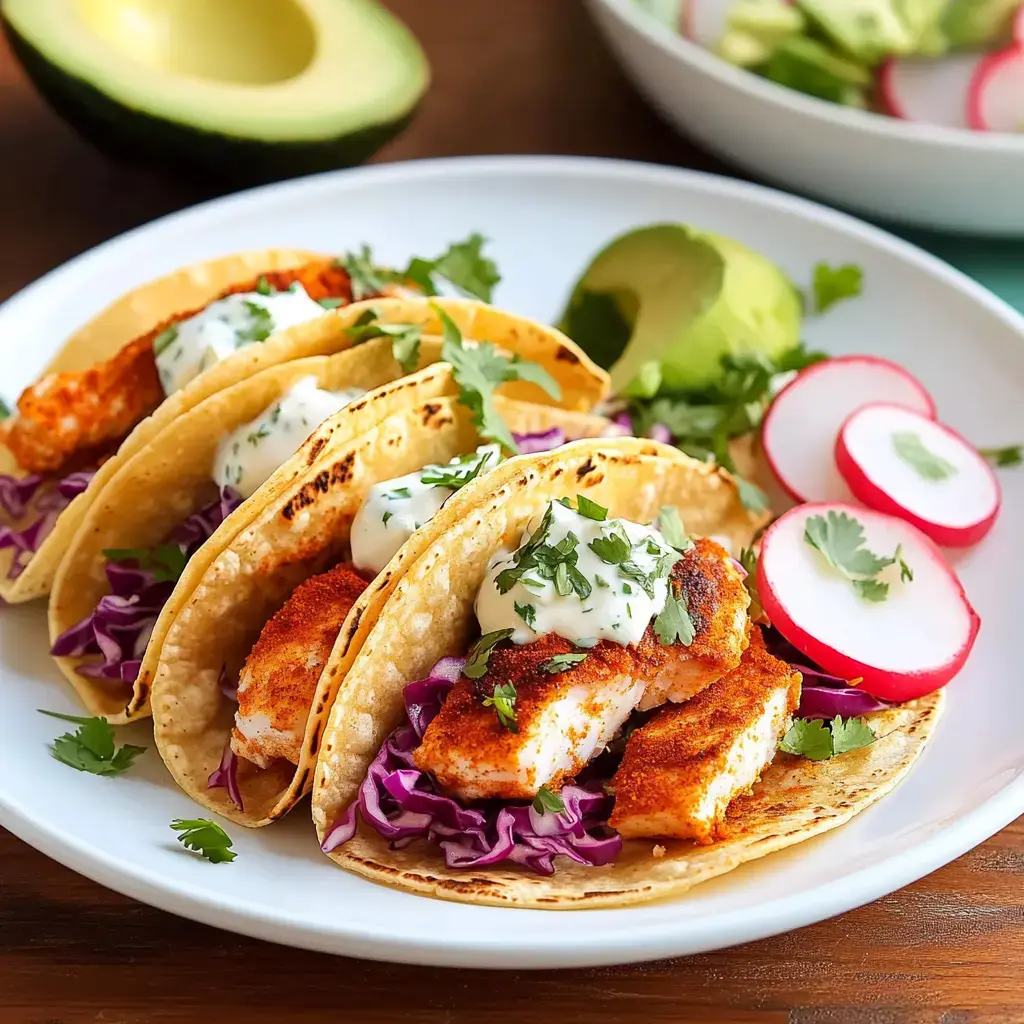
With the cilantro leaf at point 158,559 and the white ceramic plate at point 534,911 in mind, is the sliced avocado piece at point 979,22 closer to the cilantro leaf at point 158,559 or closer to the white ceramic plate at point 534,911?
the white ceramic plate at point 534,911

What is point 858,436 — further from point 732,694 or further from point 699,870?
point 699,870

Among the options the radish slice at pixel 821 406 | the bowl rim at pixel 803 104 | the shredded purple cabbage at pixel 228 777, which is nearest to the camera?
the shredded purple cabbage at pixel 228 777

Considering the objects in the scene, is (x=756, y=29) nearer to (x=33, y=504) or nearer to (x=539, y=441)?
(x=539, y=441)

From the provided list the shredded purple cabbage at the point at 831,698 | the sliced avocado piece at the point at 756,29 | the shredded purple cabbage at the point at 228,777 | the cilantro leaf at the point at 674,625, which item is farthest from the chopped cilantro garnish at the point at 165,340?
the sliced avocado piece at the point at 756,29

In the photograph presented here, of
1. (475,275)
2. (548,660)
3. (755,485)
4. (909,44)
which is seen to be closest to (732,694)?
(548,660)

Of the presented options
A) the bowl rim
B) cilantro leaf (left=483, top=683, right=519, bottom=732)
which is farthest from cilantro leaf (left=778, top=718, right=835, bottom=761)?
the bowl rim

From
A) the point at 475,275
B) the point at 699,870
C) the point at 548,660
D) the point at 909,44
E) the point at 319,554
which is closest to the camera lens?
the point at 699,870

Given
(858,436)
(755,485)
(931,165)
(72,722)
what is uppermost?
(931,165)
